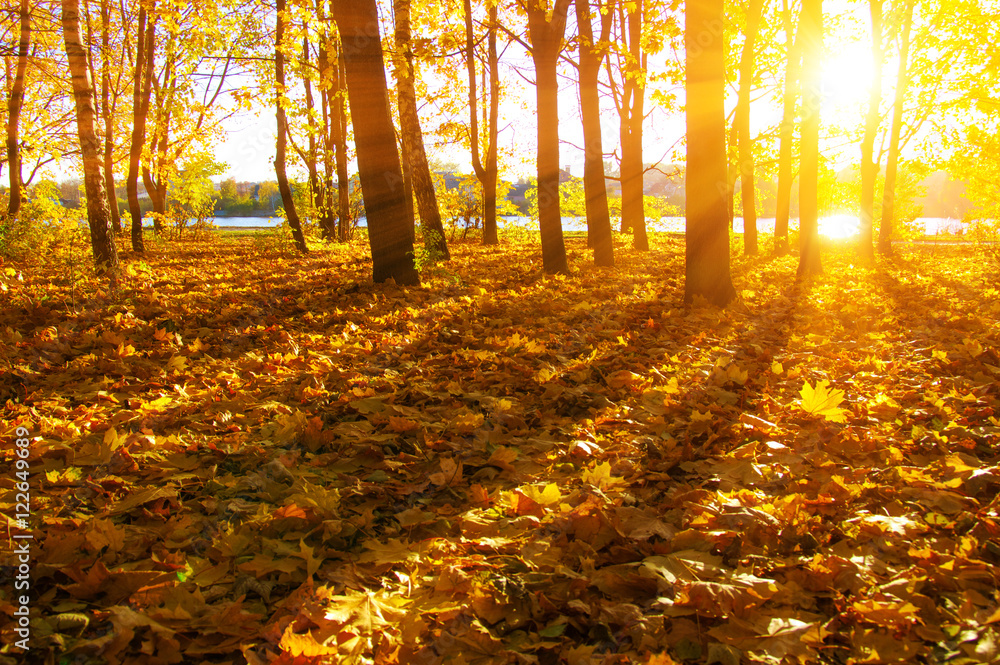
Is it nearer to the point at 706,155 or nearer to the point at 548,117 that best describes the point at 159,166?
the point at 548,117

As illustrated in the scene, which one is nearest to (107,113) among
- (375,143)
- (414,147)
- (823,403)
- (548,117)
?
(414,147)

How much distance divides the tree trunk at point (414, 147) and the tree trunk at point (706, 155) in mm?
5232

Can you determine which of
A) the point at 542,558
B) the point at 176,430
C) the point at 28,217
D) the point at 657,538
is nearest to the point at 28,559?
the point at 176,430

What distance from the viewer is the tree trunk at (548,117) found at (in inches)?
322

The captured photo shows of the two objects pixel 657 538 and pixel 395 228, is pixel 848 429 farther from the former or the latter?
pixel 395 228

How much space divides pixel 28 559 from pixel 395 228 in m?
6.15

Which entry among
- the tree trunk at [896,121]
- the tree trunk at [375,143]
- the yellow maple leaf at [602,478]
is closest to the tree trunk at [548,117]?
the tree trunk at [375,143]

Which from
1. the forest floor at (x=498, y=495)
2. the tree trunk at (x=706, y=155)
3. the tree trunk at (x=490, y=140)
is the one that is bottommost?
the forest floor at (x=498, y=495)

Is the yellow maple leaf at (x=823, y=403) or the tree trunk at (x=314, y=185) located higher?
the tree trunk at (x=314, y=185)

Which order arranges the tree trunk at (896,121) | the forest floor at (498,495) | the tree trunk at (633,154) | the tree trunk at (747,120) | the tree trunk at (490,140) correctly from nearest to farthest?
the forest floor at (498,495) → the tree trunk at (747,120) → the tree trunk at (896,121) → the tree trunk at (633,154) → the tree trunk at (490,140)

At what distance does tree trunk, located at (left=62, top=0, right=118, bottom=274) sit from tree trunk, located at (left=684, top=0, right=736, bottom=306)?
293 inches

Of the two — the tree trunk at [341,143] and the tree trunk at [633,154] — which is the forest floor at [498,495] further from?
the tree trunk at [341,143]

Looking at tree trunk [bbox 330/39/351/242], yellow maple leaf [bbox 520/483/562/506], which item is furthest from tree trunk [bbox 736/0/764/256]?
yellow maple leaf [bbox 520/483/562/506]

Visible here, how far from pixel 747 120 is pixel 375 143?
10193 millimetres
